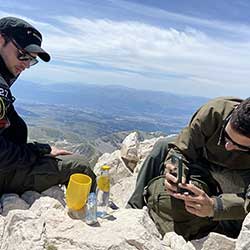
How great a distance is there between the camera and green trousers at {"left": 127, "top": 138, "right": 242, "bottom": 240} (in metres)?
7.14

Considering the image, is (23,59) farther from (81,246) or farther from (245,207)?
(245,207)

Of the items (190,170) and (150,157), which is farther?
(150,157)

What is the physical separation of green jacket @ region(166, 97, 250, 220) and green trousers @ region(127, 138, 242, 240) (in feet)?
0.94

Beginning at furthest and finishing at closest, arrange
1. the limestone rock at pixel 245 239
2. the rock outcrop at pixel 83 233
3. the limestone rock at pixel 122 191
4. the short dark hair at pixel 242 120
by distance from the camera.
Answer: the limestone rock at pixel 122 191
the short dark hair at pixel 242 120
the rock outcrop at pixel 83 233
the limestone rock at pixel 245 239

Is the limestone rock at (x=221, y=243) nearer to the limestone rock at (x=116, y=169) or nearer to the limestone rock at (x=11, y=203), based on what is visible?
the limestone rock at (x=11, y=203)

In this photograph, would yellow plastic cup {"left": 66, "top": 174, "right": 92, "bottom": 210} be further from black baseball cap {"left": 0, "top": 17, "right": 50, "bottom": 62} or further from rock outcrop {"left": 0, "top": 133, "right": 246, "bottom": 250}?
black baseball cap {"left": 0, "top": 17, "right": 50, "bottom": 62}

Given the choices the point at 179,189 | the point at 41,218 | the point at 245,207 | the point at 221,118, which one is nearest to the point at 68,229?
the point at 41,218

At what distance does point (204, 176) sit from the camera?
25.1 feet

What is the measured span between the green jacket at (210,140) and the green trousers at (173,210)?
29 centimetres

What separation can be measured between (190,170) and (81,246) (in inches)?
118

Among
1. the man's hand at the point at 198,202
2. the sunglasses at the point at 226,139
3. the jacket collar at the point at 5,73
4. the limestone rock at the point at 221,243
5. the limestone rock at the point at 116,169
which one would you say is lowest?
the limestone rock at the point at 116,169

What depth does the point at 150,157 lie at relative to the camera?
811 centimetres

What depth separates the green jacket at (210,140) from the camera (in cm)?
737

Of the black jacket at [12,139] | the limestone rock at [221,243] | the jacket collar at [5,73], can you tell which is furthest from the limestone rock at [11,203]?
the limestone rock at [221,243]
